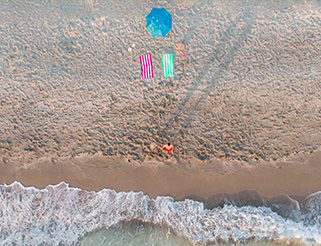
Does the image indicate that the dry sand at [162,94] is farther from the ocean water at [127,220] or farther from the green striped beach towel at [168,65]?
the ocean water at [127,220]

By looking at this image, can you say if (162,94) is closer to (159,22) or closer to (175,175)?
(159,22)

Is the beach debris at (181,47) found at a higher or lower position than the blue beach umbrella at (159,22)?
lower

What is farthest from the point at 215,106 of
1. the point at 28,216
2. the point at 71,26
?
the point at 28,216

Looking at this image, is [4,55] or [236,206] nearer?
[236,206]

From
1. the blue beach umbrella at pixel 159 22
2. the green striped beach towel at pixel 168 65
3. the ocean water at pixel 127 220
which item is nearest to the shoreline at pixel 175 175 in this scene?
the ocean water at pixel 127 220

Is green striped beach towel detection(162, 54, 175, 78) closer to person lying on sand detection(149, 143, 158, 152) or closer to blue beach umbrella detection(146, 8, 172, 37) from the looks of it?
blue beach umbrella detection(146, 8, 172, 37)

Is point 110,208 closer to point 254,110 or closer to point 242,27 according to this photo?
point 254,110
